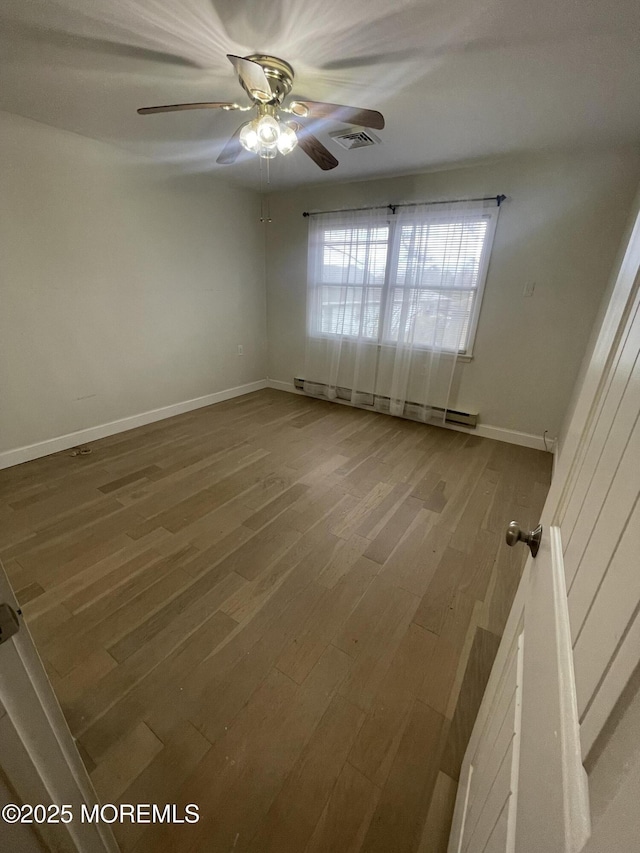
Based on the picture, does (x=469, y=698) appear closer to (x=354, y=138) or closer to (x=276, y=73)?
(x=276, y=73)

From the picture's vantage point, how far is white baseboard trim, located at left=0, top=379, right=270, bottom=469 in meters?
2.69

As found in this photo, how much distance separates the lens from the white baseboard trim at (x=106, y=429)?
8.81 ft

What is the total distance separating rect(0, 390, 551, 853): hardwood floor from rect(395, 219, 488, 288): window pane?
1750 millimetres

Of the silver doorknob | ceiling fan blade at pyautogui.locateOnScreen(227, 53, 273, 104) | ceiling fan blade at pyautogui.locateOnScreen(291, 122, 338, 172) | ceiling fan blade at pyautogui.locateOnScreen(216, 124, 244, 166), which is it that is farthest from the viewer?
ceiling fan blade at pyautogui.locateOnScreen(216, 124, 244, 166)

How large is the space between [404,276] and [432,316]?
0.49 m

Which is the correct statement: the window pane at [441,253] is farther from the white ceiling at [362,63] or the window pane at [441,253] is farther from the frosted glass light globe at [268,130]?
the frosted glass light globe at [268,130]

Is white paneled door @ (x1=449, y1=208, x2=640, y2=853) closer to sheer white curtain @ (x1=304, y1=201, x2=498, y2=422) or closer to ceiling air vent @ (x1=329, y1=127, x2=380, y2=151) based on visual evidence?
ceiling air vent @ (x1=329, y1=127, x2=380, y2=151)

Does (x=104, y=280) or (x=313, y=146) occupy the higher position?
(x=313, y=146)

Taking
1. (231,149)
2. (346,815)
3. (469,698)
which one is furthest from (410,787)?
(231,149)

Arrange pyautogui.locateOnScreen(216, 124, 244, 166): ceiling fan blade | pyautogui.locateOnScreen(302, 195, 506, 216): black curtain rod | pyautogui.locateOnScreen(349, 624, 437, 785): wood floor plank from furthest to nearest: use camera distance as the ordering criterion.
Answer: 1. pyautogui.locateOnScreen(302, 195, 506, 216): black curtain rod
2. pyautogui.locateOnScreen(216, 124, 244, 166): ceiling fan blade
3. pyautogui.locateOnScreen(349, 624, 437, 785): wood floor plank

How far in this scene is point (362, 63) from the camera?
1.66 metres

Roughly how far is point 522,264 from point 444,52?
1.81 meters

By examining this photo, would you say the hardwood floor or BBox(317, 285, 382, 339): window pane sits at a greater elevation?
BBox(317, 285, 382, 339): window pane

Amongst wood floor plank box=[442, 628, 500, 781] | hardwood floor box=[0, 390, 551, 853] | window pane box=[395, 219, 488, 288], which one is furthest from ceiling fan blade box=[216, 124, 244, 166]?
wood floor plank box=[442, 628, 500, 781]
